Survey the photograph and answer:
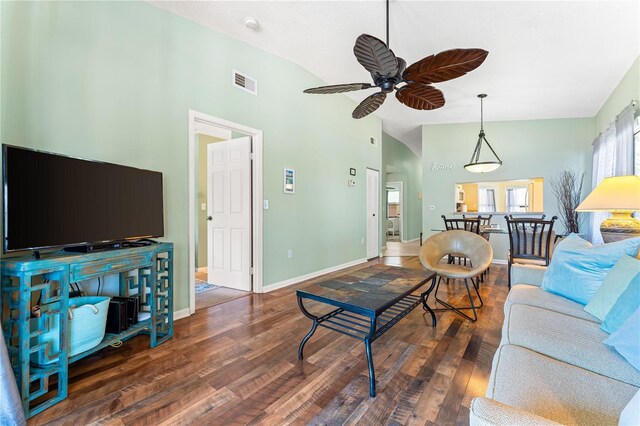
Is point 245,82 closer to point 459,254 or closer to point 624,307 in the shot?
point 459,254

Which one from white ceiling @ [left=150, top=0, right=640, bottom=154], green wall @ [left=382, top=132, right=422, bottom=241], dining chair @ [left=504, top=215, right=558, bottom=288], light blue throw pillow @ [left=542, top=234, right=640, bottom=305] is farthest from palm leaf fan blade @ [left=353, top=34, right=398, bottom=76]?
green wall @ [left=382, top=132, right=422, bottom=241]

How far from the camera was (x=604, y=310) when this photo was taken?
1.49 m

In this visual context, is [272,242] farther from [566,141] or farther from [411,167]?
[411,167]

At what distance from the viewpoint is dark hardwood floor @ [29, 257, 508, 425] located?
1.46 metres

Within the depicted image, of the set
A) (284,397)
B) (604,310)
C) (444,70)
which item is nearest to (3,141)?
(284,397)

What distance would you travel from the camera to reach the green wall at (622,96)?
3.47 m

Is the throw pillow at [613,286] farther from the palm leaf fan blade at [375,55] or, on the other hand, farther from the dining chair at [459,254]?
the palm leaf fan blade at [375,55]

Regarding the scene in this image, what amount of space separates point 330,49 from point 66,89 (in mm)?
2700

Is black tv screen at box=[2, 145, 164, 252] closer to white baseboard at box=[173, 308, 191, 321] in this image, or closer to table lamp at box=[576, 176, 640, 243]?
white baseboard at box=[173, 308, 191, 321]

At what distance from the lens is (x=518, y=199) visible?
692 centimetres

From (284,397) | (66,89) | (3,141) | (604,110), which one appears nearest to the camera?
(284,397)

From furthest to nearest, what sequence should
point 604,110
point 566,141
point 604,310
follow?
point 566,141
point 604,110
point 604,310

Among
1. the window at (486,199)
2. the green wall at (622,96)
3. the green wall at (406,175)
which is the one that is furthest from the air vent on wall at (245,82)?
the window at (486,199)

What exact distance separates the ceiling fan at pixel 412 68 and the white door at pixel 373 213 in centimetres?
325
